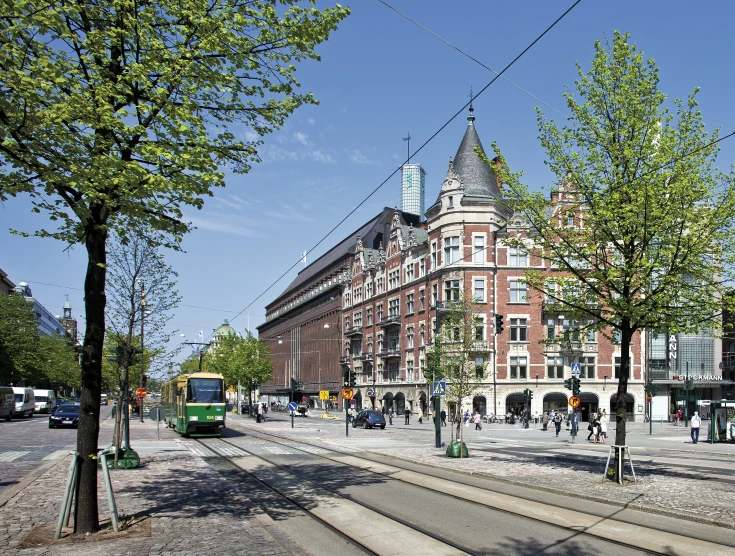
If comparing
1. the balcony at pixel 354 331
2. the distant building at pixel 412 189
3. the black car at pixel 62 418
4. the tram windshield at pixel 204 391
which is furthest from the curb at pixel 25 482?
the distant building at pixel 412 189

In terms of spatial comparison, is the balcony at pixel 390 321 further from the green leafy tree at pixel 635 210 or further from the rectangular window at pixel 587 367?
the green leafy tree at pixel 635 210

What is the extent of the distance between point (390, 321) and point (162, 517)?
200ft

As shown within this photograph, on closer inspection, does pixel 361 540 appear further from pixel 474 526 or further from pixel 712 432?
pixel 712 432

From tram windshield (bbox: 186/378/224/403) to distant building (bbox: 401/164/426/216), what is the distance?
106m

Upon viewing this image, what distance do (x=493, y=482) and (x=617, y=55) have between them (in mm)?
10875

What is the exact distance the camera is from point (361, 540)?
965 cm

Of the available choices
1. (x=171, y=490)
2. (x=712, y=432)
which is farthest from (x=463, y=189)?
(x=171, y=490)

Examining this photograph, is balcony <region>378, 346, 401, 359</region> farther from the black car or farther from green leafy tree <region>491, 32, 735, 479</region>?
green leafy tree <region>491, 32, 735, 479</region>

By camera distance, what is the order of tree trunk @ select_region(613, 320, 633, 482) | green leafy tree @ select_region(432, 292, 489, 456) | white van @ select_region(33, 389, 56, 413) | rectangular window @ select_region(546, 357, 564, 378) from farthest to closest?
white van @ select_region(33, 389, 56, 413) < rectangular window @ select_region(546, 357, 564, 378) < green leafy tree @ select_region(432, 292, 489, 456) < tree trunk @ select_region(613, 320, 633, 482)

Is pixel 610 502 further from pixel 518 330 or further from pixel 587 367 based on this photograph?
pixel 587 367

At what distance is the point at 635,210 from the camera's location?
50.0 feet

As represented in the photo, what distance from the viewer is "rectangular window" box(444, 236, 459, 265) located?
59.6 m

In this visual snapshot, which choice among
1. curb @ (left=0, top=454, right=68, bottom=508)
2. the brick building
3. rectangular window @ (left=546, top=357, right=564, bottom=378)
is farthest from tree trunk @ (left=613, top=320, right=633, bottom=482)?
rectangular window @ (left=546, top=357, right=564, bottom=378)

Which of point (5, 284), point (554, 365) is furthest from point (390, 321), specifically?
point (5, 284)
